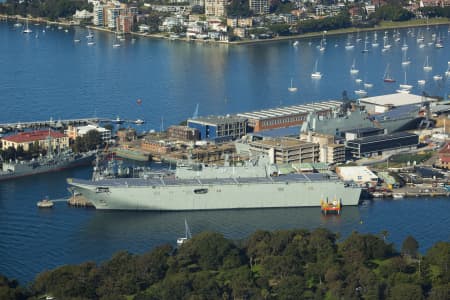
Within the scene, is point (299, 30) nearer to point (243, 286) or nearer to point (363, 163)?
point (363, 163)

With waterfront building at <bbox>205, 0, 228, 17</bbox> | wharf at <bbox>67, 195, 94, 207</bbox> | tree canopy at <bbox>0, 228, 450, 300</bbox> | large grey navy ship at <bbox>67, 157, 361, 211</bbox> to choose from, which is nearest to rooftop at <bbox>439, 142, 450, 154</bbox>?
large grey navy ship at <bbox>67, 157, 361, 211</bbox>

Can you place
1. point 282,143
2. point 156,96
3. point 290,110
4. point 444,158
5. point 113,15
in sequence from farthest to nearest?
1. point 113,15
2. point 156,96
3. point 290,110
4. point 282,143
5. point 444,158

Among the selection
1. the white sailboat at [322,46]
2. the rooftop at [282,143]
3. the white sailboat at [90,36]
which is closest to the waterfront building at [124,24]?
the white sailboat at [90,36]

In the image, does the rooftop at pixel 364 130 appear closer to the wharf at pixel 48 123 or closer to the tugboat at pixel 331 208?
the tugboat at pixel 331 208

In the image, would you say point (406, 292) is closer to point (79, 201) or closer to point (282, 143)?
point (79, 201)

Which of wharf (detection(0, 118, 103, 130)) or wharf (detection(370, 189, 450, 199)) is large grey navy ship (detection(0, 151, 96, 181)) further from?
wharf (detection(370, 189, 450, 199))

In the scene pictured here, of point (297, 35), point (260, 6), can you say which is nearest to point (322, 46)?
point (297, 35)
